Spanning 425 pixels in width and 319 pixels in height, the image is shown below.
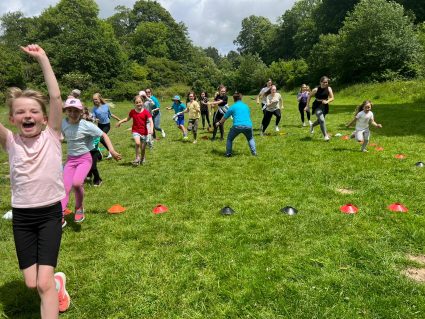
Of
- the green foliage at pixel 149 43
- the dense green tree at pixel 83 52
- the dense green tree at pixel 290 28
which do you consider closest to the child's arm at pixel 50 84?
the dense green tree at pixel 83 52

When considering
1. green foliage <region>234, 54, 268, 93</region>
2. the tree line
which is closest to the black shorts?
the tree line

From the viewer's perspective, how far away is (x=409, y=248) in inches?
191

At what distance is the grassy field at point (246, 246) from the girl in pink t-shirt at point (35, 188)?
84 cm

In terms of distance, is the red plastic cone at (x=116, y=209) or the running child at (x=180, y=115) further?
the running child at (x=180, y=115)

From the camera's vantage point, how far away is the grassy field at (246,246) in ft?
12.6

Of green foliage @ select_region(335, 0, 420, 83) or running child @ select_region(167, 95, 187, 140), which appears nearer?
running child @ select_region(167, 95, 187, 140)

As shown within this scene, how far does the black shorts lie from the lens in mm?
3240

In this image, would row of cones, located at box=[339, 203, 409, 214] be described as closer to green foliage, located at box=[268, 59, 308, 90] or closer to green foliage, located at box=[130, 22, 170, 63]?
green foliage, located at box=[268, 59, 308, 90]

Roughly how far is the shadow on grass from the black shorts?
36.0 inches

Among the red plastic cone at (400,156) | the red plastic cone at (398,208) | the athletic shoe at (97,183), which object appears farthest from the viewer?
the red plastic cone at (400,156)

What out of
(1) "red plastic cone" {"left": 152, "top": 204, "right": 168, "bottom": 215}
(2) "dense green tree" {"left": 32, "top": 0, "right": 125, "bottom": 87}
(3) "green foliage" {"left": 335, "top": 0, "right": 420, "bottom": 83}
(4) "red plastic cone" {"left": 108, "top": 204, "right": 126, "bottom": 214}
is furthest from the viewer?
(2) "dense green tree" {"left": 32, "top": 0, "right": 125, "bottom": 87}

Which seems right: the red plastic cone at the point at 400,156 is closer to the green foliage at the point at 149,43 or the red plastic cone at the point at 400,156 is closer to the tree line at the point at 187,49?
the tree line at the point at 187,49

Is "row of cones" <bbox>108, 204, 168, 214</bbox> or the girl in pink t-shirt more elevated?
the girl in pink t-shirt

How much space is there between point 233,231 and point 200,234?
0.52 meters
